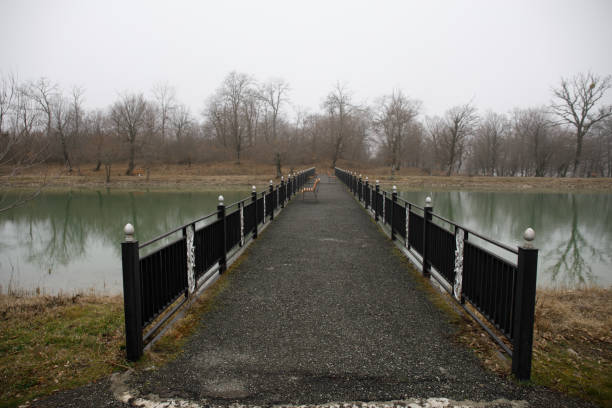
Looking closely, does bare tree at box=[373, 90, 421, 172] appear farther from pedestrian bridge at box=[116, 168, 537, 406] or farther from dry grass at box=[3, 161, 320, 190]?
pedestrian bridge at box=[116, 168, 537, 406]

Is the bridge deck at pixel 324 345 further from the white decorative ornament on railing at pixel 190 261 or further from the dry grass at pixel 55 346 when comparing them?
the dry grass at pixel 55 346

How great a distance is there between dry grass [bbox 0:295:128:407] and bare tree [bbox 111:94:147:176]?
139 feet

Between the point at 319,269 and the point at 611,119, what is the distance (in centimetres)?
6721

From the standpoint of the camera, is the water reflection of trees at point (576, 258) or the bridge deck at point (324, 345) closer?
the bridge deck at point (324, 345)

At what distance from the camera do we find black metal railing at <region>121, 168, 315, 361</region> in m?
3.18

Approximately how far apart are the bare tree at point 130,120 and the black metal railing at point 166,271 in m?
42.3

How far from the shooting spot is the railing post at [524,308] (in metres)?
2.80

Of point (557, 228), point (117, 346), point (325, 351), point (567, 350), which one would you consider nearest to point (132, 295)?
point (117, 346)

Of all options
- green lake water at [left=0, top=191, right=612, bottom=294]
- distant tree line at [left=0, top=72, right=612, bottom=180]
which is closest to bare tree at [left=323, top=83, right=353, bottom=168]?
distant tree line at [left=0, top=72, right=612, bottom=180]

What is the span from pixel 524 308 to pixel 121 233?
14.4 metres

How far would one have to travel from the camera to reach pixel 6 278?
8766 millimetres

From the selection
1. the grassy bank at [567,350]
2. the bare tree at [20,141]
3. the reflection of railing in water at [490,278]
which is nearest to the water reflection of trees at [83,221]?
the bare tree at [20,141]

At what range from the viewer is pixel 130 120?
44.5 meters

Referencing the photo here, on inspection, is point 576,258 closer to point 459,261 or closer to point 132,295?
point 459,261
